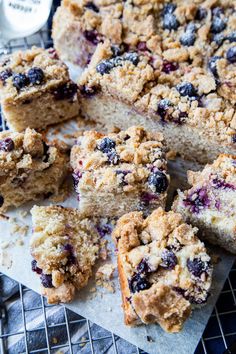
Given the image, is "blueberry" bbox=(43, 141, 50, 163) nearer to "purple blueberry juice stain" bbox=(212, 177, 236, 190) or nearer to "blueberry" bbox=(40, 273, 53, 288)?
"blueberry" bbox=(40, 273, 53, 288)

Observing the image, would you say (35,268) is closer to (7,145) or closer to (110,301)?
(110,301)

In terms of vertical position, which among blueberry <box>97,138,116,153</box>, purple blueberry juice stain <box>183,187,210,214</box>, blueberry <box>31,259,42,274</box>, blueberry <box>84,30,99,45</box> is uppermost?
blueberry <box>84,30,99,45</box>

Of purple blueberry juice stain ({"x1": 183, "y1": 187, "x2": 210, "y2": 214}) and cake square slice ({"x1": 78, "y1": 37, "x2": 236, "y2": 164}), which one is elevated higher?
cake square slice ({"x1": 78, "y1": 37, "x2": 236, "y2": 164})

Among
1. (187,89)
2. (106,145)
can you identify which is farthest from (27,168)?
(187,89)

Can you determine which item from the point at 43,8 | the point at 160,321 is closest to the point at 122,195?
the point at 160,321

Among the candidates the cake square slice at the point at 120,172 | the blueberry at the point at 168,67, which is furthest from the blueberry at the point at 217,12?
the cake square slice at the point at 120,172

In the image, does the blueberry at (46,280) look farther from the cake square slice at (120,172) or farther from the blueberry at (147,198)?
the blueberry at (147,198)

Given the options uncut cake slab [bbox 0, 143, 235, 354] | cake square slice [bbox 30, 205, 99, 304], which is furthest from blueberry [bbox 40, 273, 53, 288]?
uncut cake slab [bbox 0, 143, 235, 354]
